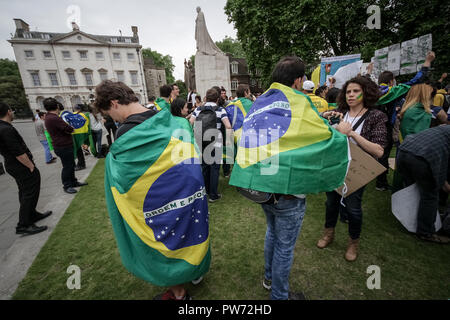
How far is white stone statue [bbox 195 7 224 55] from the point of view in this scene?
13.0 m

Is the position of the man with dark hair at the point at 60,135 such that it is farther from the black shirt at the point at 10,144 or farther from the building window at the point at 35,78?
the building window at the point at 35,78

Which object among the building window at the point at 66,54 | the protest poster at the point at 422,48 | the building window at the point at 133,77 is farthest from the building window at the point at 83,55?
the protest poster at the point at 422,48

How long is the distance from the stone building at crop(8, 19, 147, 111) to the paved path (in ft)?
131

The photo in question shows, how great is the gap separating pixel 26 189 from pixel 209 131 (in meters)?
3.40

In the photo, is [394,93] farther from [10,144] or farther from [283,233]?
[10,144]

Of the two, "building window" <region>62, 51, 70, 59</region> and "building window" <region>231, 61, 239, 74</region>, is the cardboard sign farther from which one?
"building window" <region>62, 51, 70, 59</region>

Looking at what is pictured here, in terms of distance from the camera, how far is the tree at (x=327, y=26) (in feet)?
32.2

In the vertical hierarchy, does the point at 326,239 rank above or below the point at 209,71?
below

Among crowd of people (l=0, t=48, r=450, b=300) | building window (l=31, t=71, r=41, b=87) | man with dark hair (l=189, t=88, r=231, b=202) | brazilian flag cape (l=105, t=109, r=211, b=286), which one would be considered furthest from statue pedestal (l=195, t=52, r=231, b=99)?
building window (l=31, t=71, r=41, b=87)

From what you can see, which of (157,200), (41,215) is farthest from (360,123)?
(41,215)

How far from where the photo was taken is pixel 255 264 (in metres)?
2.74

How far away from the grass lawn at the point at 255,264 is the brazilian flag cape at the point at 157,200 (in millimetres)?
727

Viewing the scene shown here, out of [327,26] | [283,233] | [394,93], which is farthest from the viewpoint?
[327,26]

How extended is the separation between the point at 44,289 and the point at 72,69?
5126 cm
